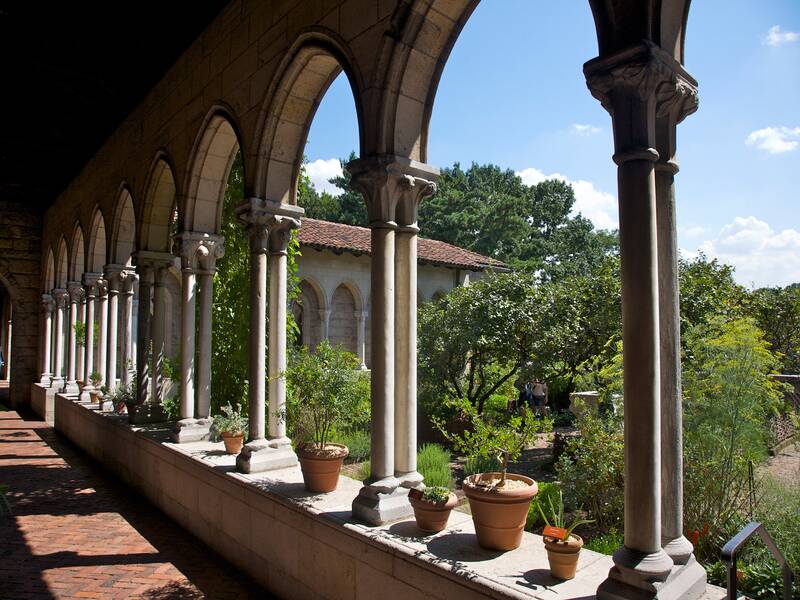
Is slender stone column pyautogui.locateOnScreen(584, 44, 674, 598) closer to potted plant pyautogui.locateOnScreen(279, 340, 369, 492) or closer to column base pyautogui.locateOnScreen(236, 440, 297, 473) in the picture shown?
potted plant pyautogui.locateOnScreen(279, 340, 369, 492)

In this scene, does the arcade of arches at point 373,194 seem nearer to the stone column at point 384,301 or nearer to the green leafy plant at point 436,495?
the stone column at point 384,301

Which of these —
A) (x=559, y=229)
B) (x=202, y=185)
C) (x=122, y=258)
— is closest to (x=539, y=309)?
(x=202, y=185)

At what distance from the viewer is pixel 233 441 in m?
5.77

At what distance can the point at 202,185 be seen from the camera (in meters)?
6.62

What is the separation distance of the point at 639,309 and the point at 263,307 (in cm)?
369

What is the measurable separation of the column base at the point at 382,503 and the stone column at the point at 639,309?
1504mm

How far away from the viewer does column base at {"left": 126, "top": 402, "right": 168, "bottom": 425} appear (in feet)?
25.2

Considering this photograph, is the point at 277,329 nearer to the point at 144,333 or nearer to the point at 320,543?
the point at 320,543

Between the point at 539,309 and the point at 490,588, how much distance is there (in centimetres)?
871

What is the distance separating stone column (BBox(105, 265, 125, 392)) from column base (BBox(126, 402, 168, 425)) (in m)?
2.62

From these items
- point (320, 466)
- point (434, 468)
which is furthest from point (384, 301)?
point (434, 468)

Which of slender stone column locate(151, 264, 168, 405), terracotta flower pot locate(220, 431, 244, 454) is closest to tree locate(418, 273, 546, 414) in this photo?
slender stone column locate(151, 264, 168, 405)

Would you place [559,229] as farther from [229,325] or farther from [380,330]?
[380,330]

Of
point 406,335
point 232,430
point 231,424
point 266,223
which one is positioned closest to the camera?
point 406,335
